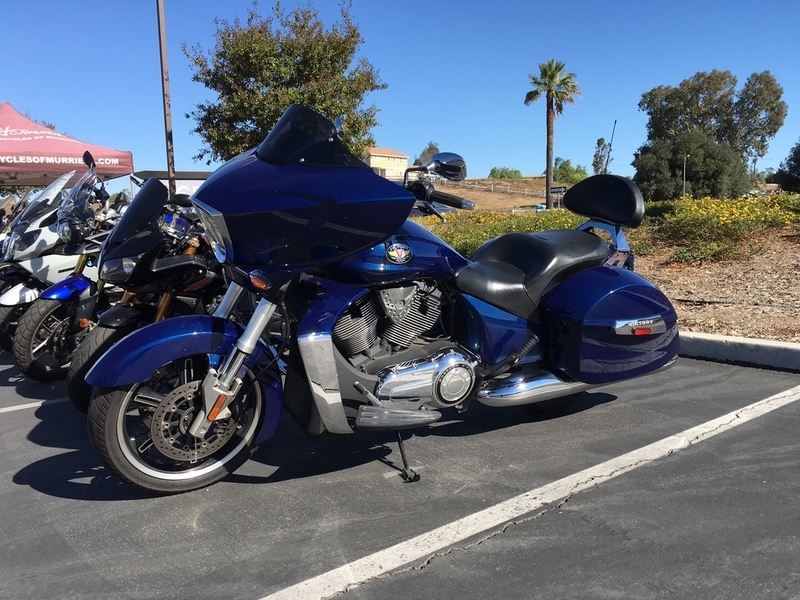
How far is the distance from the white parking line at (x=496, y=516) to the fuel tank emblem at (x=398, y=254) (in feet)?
4.02

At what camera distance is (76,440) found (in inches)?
156

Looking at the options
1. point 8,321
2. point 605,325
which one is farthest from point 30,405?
point 605,325

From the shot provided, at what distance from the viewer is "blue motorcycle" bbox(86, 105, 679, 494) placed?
283 centimetres

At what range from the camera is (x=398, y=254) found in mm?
3078

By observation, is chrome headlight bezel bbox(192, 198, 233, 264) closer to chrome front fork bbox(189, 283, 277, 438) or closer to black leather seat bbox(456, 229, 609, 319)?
chrome front fork bbox(189, 283, 277, 438)

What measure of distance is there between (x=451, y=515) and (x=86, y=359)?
2436mm

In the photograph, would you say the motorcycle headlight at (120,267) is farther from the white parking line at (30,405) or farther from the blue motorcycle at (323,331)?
the white parking line at (30,405)

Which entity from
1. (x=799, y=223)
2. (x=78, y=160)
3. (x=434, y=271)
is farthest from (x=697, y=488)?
(x=78, y=160)

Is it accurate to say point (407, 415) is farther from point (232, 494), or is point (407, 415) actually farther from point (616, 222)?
point (616, 222)

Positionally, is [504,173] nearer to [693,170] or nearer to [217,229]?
[693,170]

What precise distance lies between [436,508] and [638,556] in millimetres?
893

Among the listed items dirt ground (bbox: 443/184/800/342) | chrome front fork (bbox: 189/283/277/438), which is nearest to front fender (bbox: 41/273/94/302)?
chrome front fork (bbox: 189/283/277/438)

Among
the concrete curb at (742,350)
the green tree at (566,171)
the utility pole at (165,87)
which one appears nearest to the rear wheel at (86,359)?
the concrete curb at (742,350)

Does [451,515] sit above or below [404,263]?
below
